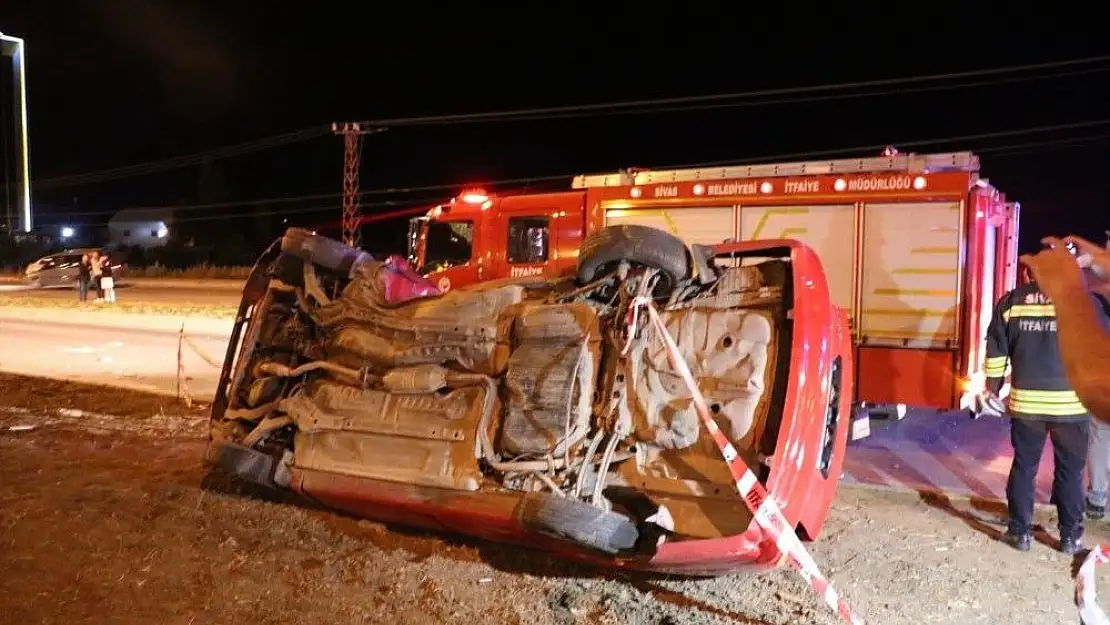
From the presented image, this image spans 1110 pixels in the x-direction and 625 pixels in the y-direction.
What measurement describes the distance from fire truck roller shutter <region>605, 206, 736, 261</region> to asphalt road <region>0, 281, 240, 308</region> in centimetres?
1563

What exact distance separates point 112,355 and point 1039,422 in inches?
472

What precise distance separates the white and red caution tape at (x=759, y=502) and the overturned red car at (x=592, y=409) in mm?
54

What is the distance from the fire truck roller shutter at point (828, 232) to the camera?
26.3ft

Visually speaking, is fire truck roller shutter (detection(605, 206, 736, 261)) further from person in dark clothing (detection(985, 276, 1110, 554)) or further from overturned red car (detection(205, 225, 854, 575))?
overturned red car (detection(205, 225, 854, 575))

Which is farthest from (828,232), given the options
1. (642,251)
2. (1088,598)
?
(1088,598)

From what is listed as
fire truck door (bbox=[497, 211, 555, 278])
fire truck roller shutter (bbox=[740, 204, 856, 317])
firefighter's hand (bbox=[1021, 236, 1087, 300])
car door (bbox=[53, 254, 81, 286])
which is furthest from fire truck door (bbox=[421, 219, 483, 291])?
car door (bbox=[53, 254, 81, 286])

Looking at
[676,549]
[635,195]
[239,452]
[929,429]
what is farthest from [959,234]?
[239,452]

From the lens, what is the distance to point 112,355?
1295cm

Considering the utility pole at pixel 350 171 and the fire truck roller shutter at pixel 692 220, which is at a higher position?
the utility pole at pixel 350 171

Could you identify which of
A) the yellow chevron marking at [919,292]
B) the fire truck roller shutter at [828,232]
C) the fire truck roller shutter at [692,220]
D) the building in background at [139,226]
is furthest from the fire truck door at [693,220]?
the building in background at [139,226]

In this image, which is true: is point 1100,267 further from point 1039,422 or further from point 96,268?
point 96,268

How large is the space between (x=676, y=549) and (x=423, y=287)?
2570mm

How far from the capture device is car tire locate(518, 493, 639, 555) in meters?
3.80

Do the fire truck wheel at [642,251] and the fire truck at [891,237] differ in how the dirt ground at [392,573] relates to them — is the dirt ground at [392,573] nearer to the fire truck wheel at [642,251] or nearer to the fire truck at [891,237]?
the fire truck wheel at [642,251]
